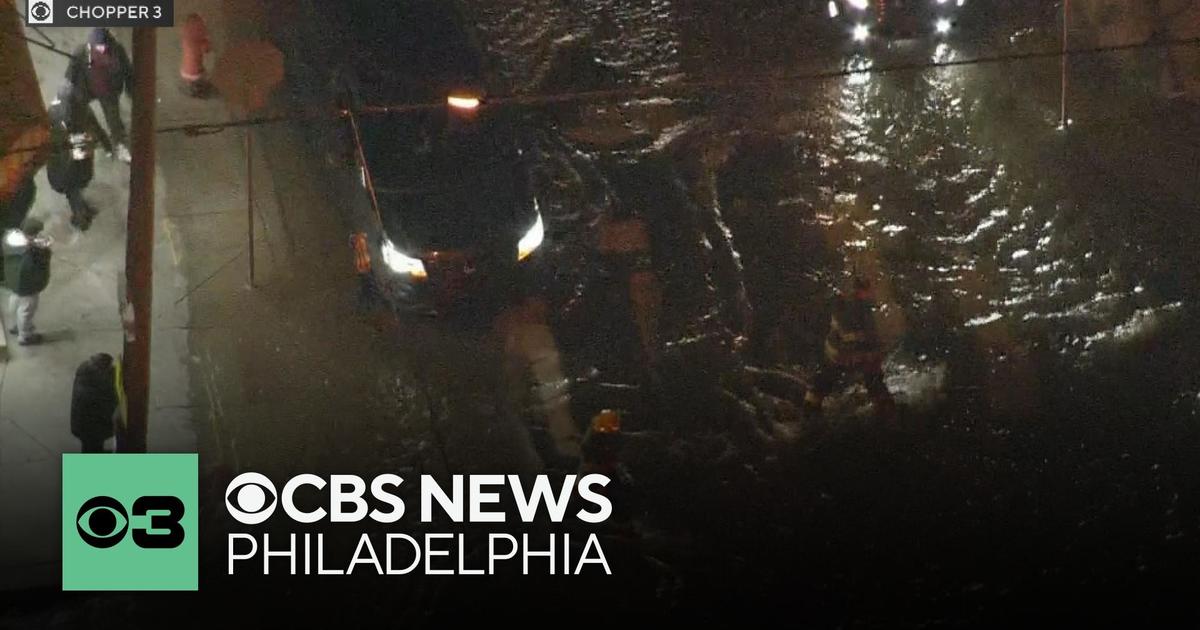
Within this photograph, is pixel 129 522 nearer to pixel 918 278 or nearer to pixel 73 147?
pixel 73 147

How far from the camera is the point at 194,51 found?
3.59 m

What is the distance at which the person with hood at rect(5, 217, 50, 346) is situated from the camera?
3434mm

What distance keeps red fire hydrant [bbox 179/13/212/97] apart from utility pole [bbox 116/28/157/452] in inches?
4.4

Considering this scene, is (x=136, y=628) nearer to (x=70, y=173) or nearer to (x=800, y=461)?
(x=70, y=173)

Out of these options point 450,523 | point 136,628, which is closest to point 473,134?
point 450,523

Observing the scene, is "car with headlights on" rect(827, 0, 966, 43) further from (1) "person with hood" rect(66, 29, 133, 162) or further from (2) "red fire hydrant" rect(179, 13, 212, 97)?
(1) "person with hood" rect(66, 29, 133, 162)

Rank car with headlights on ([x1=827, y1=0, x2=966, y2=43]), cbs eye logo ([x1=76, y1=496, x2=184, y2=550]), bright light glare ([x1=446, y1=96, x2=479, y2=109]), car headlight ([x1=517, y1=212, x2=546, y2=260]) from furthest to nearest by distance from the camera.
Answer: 1. car with headlights on ([x1=827, y1=0, x2=966, y2=43])
2. bright light glare ([x1=446, y1=96, x2=479, y2=109])
3. car headlight ([x1=517, y1=212, x2=546, y2=260])
4. cbs eye logo ([x1=76, y1=496, x2=184, y2=550])

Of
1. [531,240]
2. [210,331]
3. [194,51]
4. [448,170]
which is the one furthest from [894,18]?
[210,331]

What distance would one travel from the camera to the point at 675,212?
11.6ft

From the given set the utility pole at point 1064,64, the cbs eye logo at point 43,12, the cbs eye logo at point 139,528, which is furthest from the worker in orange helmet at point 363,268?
the utility pole at point 1064,64

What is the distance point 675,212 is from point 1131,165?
6.17 feet

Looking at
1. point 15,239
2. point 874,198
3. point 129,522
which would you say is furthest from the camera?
point 874,198

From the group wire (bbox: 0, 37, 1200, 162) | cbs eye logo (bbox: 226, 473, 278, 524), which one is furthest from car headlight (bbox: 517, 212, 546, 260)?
cbs eye logo (bbox: 226, 473, 278, 524)

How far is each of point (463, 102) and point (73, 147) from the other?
156 cm
